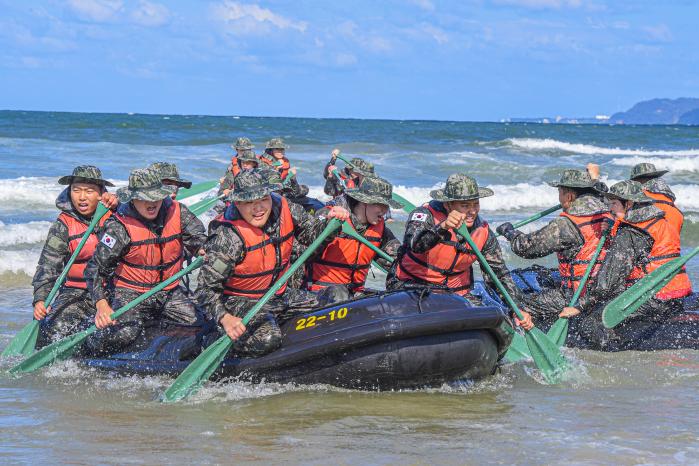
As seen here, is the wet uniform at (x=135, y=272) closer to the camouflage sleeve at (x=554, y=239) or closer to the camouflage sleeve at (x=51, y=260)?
the camouflage sleeve at (x=51, y=260)

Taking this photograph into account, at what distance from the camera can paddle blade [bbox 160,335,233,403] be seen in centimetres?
581

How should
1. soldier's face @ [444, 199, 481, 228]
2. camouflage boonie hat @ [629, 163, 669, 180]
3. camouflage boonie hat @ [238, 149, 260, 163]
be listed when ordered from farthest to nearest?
1. camouflage boonie hat @ [238, 149, 260, 163]
2. camouflage boonie hat @ [629, 163, 669, 180]
3. soldier's face @ [444, 199, 481, 228]

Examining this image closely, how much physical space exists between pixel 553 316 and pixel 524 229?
7613 millimetres

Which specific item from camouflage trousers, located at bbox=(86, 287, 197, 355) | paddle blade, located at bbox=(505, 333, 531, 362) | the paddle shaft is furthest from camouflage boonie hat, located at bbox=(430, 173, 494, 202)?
camouflage trousers, located at bbox=(86, 287, 197, 355)

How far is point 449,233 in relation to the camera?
636cm

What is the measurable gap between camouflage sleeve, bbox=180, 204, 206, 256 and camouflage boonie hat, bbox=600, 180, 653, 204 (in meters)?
2.95

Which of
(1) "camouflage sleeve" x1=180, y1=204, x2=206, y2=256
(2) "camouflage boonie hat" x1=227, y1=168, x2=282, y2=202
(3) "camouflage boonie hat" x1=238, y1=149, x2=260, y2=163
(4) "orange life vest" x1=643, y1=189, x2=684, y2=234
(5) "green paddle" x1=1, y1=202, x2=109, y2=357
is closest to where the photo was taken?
(2) "camouflage boonie hat" x1=227, y1=168, x2=282, y2=202

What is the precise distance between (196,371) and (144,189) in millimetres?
1242

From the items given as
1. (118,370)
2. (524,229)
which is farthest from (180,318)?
(524,229)

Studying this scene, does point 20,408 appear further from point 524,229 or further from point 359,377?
point 524,229

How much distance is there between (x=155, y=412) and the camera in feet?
18.6

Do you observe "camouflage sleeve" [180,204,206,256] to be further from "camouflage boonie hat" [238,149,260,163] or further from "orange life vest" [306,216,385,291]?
"camouflage boonie hat" [238,149,260,163]

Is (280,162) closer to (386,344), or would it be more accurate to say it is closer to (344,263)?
(344,263)

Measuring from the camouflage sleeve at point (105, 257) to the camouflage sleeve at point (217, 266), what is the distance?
2.64 feet
